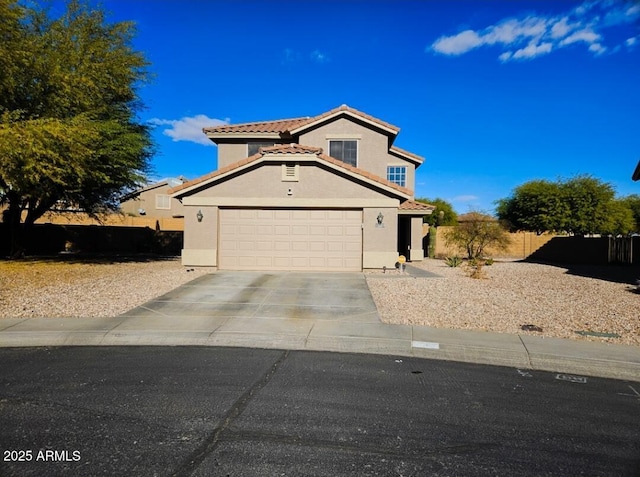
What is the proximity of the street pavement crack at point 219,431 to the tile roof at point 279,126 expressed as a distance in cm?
1565

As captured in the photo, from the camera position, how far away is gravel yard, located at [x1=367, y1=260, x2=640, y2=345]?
328 inches

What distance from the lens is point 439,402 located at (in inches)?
189

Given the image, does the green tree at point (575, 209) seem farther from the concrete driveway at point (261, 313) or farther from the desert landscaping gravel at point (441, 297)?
the concrete driveway at point (261, 313)

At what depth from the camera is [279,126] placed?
70.3 feet

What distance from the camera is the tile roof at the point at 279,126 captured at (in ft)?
64.3

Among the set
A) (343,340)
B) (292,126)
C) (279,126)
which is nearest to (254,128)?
(279,126)

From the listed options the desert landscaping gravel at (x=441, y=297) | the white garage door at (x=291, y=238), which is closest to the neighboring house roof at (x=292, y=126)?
the white garage door at (x=291, y=238)

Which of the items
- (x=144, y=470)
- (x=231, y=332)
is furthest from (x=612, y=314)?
(x=144, y=470)

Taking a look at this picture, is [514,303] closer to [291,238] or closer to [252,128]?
[291,238]

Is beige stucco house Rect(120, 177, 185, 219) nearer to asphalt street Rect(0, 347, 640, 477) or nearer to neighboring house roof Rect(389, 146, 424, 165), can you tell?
neighboring house roof Rect(389, 146, 424, 165)

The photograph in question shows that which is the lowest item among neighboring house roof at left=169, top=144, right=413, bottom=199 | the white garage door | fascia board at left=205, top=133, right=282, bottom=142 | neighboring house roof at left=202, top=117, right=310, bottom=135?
the white garage door

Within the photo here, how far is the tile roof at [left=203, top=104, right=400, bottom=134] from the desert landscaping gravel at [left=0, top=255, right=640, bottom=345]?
304 inches

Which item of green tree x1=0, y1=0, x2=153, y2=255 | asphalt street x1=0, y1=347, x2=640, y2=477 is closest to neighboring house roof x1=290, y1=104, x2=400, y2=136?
green tree x1=0, y1=0, x2=153, y2=255

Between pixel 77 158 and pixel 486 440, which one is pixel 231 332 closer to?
pixel 486 440
